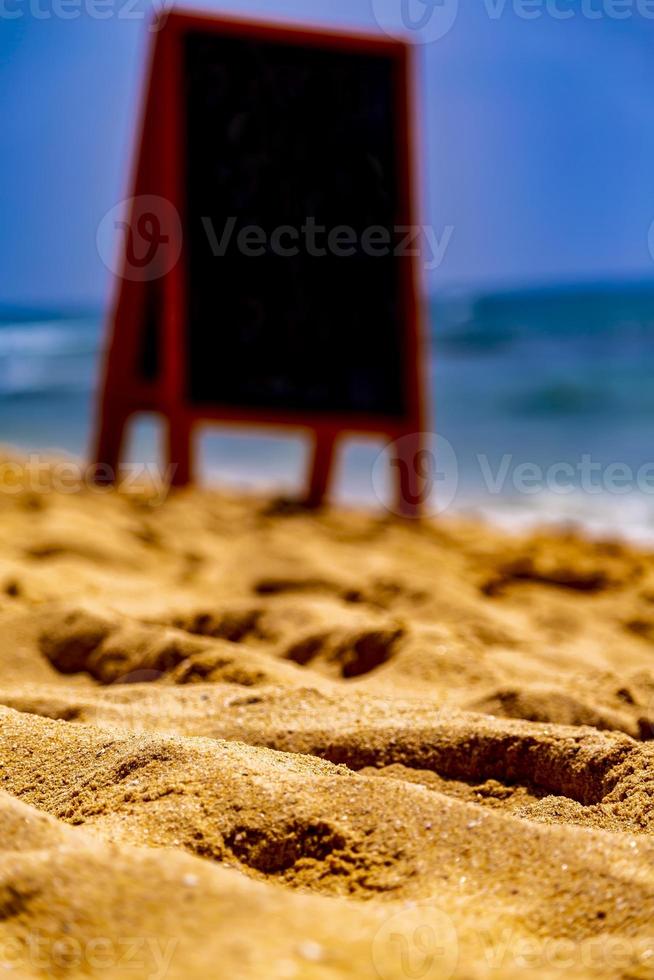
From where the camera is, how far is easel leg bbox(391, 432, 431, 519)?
4043 millimetres

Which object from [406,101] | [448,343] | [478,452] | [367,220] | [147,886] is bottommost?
[147,886]

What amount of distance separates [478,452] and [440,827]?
671cm

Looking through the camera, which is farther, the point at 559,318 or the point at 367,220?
the point at 559,318

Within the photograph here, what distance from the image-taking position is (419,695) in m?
1.61

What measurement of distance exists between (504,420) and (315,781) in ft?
27.8

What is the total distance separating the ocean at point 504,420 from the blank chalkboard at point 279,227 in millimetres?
840

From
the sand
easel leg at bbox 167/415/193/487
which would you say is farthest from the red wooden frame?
the sand

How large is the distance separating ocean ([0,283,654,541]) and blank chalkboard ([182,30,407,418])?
84 centimetres

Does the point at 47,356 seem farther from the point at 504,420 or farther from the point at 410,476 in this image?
the point at 410,476

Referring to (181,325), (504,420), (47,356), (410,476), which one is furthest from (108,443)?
(47,356)

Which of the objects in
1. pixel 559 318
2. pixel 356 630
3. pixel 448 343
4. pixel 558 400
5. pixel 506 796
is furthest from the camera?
pixel 559 318

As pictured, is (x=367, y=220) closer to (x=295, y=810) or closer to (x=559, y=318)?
(x=295, y=810)

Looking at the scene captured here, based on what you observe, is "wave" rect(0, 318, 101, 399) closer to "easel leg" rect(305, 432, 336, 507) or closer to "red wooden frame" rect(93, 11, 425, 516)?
"red wooden frame" rect(93, 11, 425, 516)

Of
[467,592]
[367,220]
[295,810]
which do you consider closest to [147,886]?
[295,810]
